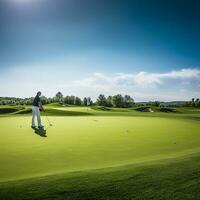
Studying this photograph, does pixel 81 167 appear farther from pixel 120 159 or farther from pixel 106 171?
pixel 120 159

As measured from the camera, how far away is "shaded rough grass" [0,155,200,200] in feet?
12.8

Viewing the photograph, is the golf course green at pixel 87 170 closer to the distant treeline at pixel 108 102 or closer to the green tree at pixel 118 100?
the distant treeline at pixel 108 102

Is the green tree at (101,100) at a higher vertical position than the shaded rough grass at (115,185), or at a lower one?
higher

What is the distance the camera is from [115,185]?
14.1ft

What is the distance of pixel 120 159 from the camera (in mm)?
6316

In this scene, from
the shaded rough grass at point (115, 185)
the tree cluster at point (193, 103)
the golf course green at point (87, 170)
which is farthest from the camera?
the tree cluster at point (193, 103)

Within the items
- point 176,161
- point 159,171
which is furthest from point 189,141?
point 159,171

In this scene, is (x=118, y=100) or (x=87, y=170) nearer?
(x=87, y=170)

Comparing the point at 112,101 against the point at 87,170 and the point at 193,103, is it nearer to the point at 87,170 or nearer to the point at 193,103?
the point at 193,103

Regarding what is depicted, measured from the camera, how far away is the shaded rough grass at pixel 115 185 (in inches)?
154

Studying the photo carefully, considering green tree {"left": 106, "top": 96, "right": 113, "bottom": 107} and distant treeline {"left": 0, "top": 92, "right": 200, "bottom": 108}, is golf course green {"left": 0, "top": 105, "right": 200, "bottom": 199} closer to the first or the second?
distant treeline {"left": 0, "top": 92, "right": 200, "bottom": 108}

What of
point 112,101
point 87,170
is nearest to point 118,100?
point 112,101

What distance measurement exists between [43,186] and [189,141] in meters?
6.97

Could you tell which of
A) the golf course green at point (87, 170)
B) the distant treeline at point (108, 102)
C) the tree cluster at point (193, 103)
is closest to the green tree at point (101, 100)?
the distant treeline at point (108, 102)
